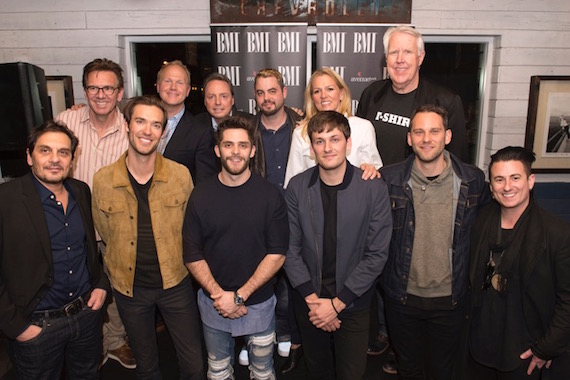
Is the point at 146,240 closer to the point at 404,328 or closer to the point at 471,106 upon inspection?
the point at 404,328

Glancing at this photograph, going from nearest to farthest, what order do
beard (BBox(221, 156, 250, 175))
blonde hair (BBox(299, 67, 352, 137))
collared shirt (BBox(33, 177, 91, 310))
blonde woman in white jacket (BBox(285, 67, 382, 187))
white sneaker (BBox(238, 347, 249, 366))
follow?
collared shirt (BBox(33, 177, 91, 310))
beard (BBox(221, 156, 250, 175))
blonde woman in white jacket (BBox(285, 67, 382, 187))
blonde hair (BBox(299, 67, 352, 137))
white sneaker (BBox(238, 347, 249, 366))

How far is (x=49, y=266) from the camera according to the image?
200cm

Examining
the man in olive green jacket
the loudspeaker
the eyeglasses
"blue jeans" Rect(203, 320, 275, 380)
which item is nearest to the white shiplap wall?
the loudspeaker

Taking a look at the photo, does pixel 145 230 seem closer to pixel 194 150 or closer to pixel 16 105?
pixel 194 150

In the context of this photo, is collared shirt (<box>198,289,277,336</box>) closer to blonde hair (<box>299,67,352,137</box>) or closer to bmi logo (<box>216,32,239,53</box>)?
blonde hair (<box>299,67,352,137</box>)

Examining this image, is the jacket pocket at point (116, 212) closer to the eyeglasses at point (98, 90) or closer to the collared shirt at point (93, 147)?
the collared shirt at point (93, 147)

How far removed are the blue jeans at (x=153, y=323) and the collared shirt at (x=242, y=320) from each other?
0.42 feet

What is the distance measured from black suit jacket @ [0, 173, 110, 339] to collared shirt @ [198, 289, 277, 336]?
793 mm

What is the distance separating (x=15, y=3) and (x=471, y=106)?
4640mm

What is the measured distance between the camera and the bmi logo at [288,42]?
3.99 meters

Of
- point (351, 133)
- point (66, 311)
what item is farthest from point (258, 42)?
point (66, 311)

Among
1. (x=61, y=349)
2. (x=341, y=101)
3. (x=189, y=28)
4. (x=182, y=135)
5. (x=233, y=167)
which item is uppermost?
(x=189, y=28)

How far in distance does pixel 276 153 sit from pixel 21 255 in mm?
1603

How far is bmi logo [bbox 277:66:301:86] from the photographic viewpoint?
409 cm
